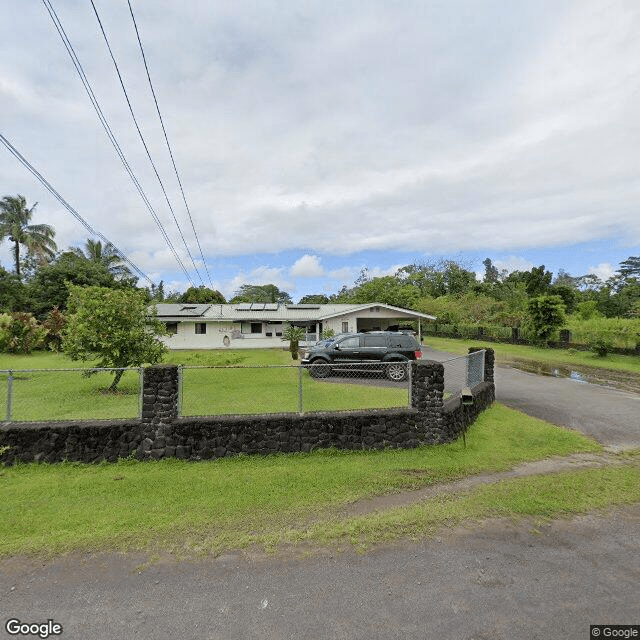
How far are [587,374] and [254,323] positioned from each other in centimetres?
1909

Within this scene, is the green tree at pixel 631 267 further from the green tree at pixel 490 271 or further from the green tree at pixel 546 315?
the green tree at pixel 546 315

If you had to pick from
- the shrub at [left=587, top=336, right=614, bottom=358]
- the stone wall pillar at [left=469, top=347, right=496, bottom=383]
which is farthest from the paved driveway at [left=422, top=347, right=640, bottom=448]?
the shrub at [left=587, top=336, right=614, bottom=358]

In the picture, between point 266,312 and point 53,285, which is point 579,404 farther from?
point 53,285

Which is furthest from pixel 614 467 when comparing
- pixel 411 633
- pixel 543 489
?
pixel 411 633

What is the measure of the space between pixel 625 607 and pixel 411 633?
1827 mm

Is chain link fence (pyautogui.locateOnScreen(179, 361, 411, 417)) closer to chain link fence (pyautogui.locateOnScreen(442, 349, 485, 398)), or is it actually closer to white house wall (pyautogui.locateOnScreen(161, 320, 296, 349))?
chain link fence (pyautogui.locateOnScreen(442, 349, 485, 398))

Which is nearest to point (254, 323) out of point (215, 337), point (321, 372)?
point (215, 337)

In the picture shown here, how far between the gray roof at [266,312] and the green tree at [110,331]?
1357 centimetres

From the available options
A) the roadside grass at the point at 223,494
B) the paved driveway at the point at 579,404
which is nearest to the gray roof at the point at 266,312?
the paved driveway at the point at 579,404

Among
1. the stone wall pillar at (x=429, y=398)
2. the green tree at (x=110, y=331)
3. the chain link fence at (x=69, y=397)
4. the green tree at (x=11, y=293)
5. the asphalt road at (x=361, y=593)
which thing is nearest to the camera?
the asphalt road at (x=361, y=593)

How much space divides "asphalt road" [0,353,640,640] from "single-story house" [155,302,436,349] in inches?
839

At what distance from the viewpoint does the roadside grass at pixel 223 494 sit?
4414 mm

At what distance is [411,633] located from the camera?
9.83 ft

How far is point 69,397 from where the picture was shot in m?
11.0
